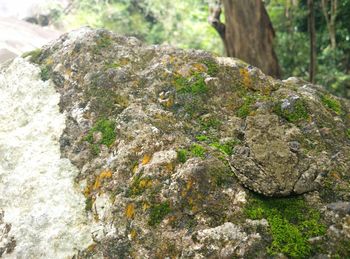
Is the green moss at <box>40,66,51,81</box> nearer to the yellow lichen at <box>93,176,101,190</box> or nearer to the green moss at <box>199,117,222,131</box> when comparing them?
the yellow lichen at <box>93,176,101,190</box>

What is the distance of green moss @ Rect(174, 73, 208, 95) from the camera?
296 cm

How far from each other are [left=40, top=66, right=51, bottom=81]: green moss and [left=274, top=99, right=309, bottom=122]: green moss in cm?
192

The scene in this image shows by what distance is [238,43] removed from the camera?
6.42m

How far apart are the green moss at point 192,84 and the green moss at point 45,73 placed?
1130mm

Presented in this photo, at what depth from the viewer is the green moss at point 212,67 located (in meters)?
3.10

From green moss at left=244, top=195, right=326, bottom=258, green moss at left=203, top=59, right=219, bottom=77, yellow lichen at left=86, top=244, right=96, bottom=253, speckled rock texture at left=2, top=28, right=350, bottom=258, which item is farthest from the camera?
green moss at left=203, top=59, right=219, bottom=77

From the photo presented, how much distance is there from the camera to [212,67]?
3.14 metres

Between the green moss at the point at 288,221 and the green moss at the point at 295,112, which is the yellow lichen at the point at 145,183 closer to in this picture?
the green moss at the point at 288,221

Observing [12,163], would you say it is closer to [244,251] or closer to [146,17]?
[244,251]

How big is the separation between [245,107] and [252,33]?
3843 mm

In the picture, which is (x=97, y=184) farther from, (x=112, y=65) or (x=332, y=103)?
(x=332, y=103)

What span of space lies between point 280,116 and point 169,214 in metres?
1.10

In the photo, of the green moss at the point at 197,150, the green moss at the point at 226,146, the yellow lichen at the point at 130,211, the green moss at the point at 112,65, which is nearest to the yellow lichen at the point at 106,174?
the yellow lichen at the point at 130,211

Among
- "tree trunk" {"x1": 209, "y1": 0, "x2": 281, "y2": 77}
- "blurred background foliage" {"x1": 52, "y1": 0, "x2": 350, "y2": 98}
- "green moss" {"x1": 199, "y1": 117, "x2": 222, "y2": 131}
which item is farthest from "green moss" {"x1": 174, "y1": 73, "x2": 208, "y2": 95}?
"blurred background foliage" {"x1": 52, "y1": 0, "x2": 350, "y2": 98}
